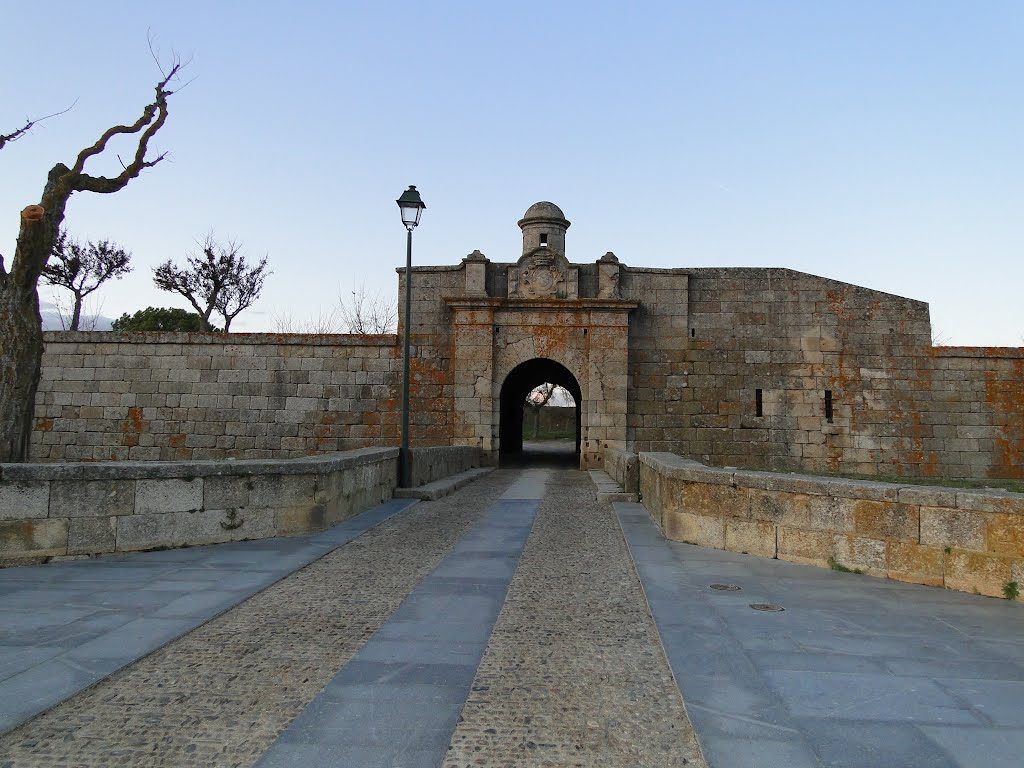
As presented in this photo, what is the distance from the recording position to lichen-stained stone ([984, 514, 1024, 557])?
442 centimetres

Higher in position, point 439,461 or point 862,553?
point 439,461

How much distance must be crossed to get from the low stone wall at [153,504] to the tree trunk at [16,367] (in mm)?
2208

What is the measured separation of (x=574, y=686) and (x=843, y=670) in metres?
1.31

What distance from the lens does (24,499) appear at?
541 cm

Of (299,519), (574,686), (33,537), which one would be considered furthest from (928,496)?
(33,537)

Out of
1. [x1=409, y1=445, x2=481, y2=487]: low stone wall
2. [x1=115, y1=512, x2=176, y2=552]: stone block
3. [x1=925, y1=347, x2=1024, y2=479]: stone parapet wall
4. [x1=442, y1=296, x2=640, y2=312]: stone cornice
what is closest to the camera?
[x1=115, y1=512, x2=176, y2=552]: stone block

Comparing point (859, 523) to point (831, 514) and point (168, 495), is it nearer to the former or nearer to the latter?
point (831, 514)

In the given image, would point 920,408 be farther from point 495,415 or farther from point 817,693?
point 817,693

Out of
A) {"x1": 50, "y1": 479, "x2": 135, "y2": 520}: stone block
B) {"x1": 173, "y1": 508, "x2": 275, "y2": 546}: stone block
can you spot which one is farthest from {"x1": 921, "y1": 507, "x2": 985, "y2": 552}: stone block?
{"x1": 50, "y1": 479, "x2": 135, "y2": 520}: stone block

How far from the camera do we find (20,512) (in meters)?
5.39

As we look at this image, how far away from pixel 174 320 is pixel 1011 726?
36168 mm

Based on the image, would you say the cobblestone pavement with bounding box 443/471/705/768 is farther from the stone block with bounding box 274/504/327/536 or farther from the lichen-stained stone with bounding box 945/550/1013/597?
the stone block with bounding box 274/504/327/536

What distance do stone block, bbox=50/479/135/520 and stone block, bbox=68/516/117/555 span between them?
0.16 feet

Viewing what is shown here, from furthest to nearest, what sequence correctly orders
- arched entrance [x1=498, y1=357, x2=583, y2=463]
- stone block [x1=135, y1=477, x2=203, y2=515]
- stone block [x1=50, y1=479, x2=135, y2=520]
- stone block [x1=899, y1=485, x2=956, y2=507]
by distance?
arched entrance [x1=498, y1=357, x2=583, y2=463]
stone block [x1=135, y1=477, x2=203, y2=515]
stone block [x1=50, y1=479, x2=135, y2=520]
stone block [x1=899, y1=485, x2=956, y2=507]
